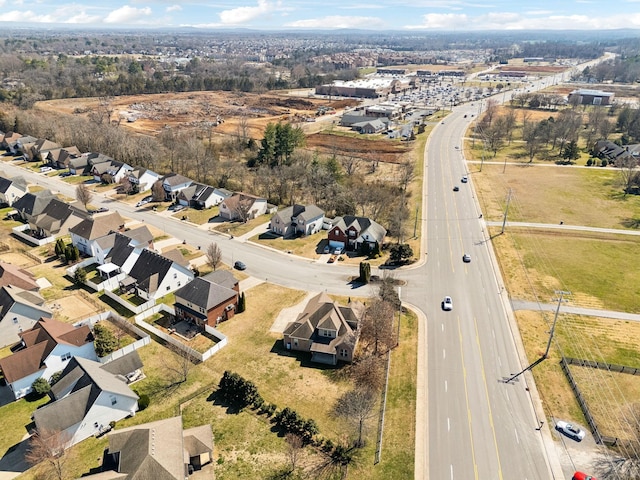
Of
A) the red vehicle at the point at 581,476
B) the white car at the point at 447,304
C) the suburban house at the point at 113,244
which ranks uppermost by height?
the suburban house at the point at 113,244

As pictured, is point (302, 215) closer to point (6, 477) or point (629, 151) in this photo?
point (6, 477)

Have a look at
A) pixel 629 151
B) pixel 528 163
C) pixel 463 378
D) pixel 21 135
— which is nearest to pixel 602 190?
pixel 528 163

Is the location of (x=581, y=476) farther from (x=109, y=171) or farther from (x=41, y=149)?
(x=41, y=149)

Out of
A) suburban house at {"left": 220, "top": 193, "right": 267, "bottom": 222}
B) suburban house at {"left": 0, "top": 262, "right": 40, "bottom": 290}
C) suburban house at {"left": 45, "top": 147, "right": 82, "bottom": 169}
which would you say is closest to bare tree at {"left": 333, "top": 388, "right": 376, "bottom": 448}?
suburban house at {"left": 0, "top": 262, "right": 40, "bottom": 290}

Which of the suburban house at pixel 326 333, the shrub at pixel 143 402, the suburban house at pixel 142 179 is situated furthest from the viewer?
the suburban house at pixel 142 179

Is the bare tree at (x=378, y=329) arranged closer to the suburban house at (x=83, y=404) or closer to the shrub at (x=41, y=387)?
the suburban house at (x=83, y=404)

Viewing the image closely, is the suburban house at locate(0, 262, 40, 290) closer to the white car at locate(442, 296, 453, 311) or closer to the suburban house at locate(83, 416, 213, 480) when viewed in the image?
the suburban house at locate(83, 416, 213, 480)

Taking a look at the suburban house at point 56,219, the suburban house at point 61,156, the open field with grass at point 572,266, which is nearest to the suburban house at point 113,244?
the suburban house at point 56,219
